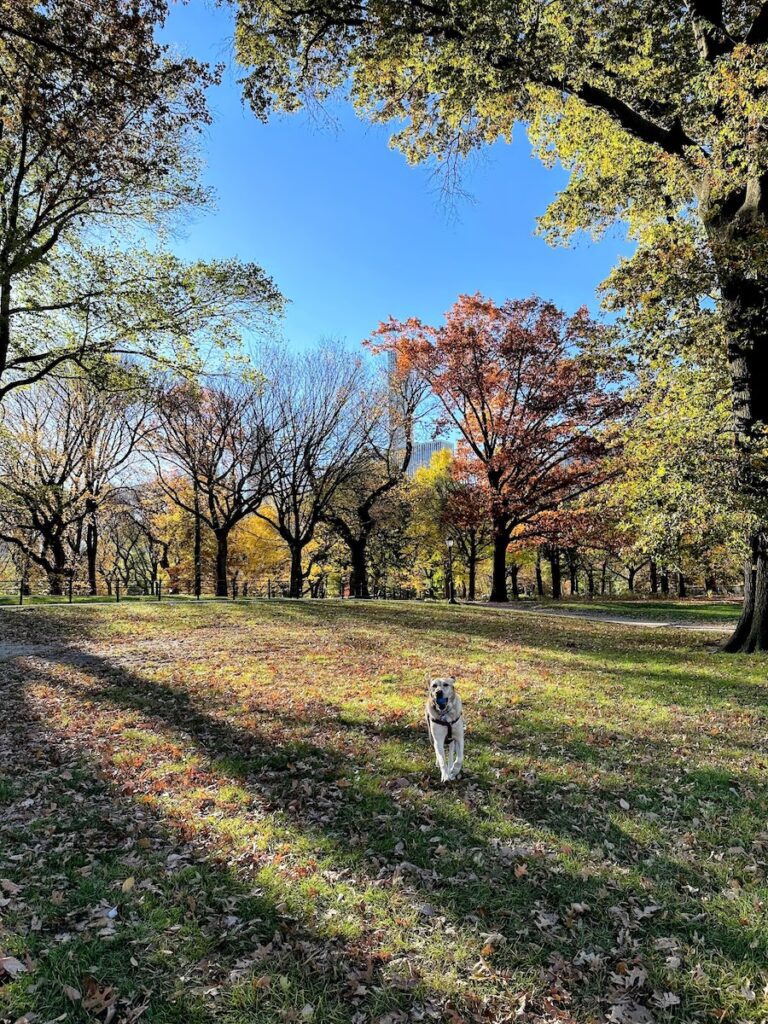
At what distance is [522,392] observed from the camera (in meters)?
23.4

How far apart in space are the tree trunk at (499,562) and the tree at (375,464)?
6821 millimetres

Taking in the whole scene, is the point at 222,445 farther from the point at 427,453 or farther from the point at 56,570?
the point at 427,453

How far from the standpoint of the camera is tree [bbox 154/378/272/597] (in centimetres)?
2497

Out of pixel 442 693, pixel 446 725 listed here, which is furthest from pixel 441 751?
pixel 442 693

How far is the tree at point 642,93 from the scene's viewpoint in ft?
26.8

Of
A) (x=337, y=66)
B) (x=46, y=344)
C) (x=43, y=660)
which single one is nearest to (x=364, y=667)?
(x=43, y=660)

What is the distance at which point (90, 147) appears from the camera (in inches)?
363

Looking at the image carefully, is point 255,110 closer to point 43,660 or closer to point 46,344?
point 46,344

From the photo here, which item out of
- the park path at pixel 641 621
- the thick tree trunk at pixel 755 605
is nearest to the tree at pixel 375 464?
the park path at pixel 641 621

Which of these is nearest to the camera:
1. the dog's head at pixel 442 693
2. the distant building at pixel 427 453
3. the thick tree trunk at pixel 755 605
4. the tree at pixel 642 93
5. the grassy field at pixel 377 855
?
the grassy field at pixel 377 855

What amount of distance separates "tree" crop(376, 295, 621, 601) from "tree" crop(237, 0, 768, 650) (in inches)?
467

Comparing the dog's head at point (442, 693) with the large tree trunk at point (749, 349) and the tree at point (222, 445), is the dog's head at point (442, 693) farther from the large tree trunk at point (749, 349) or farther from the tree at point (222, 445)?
the tree at point (222, 445)

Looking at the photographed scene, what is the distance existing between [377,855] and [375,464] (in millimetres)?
24703

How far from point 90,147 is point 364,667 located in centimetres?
1052
